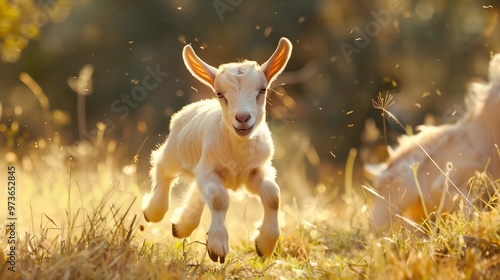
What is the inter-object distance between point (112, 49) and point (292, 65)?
4111mm

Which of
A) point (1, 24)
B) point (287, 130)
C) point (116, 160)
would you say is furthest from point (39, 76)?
point (1, 24)

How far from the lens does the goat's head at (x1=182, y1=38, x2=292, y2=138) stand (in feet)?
17.5

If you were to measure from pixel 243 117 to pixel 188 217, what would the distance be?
140 centimetres

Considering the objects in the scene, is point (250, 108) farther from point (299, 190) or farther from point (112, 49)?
point (112, 49)

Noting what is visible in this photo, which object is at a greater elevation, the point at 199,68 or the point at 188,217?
the point at 199,68

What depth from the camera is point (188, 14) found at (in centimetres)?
1656

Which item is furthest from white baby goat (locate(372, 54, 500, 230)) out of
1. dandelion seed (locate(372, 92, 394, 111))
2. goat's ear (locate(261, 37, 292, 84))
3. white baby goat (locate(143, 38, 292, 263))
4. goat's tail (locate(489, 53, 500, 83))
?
goat's ear (locate(261, 37, 292, 84))

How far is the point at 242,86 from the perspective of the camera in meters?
5.47

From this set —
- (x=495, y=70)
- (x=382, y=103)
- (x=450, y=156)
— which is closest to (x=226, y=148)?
(x=382, y=103)

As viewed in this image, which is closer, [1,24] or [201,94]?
[1,24]

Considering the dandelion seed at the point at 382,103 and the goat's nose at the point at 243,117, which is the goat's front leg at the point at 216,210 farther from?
the dandelion seed at the point at 382,103

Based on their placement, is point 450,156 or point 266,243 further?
point 450,156

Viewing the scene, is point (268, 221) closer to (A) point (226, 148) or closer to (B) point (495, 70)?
(A) point (226, 148)

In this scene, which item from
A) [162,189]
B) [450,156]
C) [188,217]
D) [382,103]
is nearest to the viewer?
[382,103]
